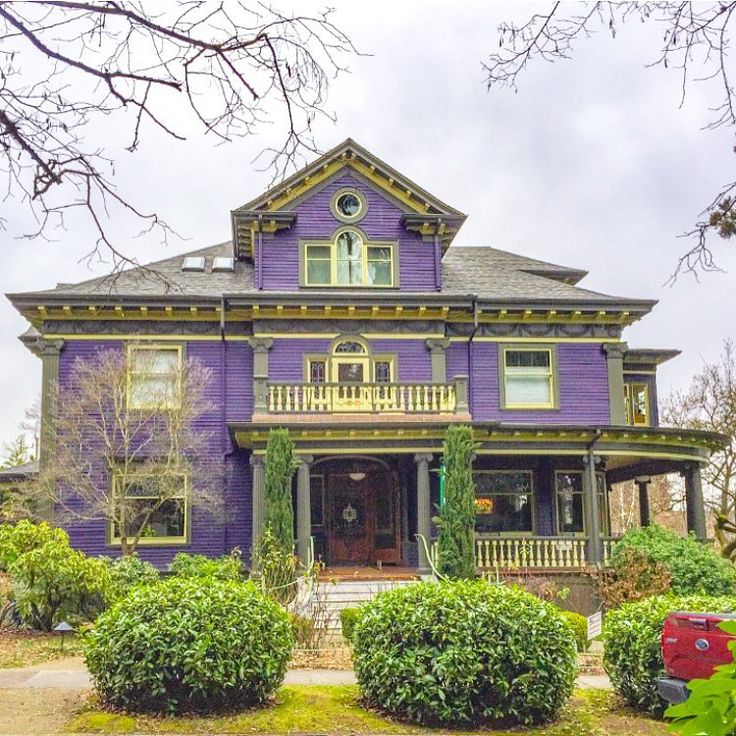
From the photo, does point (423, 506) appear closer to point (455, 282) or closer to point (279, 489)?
point (279, 489)

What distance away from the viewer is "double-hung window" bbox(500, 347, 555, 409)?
21.9 metres

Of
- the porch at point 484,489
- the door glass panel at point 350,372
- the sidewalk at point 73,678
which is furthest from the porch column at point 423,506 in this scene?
→ the sidewalk at point 73,678

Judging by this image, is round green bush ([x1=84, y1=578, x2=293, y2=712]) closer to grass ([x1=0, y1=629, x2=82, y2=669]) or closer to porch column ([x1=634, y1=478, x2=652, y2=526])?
grass ([x1=0, y1=629, x2=82, y2=669])

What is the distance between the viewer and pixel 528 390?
2202 centimetres

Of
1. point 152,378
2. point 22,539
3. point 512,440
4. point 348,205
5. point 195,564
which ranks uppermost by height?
point 348,205

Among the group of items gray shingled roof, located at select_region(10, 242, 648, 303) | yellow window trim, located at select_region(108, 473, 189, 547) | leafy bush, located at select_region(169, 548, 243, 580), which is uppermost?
gray shingled roof, located at select_region(10, 242, 648, 303)

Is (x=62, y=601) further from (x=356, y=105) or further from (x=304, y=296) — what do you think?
(x=356, y=105)

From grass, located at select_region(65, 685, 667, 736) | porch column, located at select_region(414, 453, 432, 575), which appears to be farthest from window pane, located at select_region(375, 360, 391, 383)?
grass, located at select_region(65, 685, 667, 736)

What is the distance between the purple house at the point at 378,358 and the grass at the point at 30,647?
20.5ft

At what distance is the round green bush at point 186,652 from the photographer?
8289 mm

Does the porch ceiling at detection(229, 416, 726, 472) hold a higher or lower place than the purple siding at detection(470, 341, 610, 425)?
lower

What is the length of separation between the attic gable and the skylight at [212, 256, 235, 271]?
1079mm

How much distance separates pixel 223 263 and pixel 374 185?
4431mm

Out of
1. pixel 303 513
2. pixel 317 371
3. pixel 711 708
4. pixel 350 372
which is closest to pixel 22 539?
pixel 303 513
